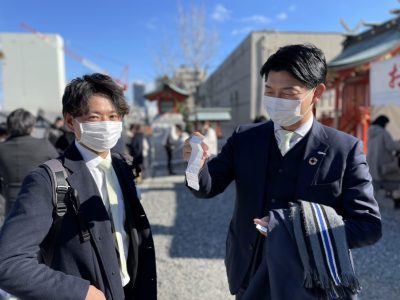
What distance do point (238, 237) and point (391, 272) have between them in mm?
3197

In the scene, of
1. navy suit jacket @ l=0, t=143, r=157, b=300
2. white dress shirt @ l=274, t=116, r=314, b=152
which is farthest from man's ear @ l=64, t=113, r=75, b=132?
white dress shirt @ l=274, t=116, r=314, b=152

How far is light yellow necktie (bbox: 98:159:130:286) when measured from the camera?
149 cm

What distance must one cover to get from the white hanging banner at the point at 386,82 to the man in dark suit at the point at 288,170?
6005mm

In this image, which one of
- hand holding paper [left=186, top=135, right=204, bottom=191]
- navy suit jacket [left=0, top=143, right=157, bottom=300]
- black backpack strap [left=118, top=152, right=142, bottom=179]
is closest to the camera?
navy suit jacket [left=0, top=143, right=157, bottom=300]

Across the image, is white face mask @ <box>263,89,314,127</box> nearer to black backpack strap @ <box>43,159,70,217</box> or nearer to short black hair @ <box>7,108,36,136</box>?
black backpack strap @ <box>43,159,70,217</box>

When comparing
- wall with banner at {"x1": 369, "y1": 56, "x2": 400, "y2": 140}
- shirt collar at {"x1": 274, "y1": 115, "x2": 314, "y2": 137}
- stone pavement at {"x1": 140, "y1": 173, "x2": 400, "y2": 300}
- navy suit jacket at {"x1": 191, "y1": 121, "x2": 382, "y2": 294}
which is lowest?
stone pavement at {"x1": 140, "y1": 173, "x2": 400, "y2": 300}

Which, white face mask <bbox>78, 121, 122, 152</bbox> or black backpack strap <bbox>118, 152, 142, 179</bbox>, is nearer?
white face mask <bbox>78, 121, 122, 152</bbox>

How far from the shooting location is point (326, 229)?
1.23 m

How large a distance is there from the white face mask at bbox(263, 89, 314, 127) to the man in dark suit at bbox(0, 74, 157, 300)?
0.73m

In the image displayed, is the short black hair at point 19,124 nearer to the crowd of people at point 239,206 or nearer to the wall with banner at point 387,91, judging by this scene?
the crowd of people at point 239,206

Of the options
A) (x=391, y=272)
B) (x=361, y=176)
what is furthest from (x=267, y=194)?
(x=391, y=272)

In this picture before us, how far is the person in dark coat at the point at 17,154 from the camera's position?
3312mm

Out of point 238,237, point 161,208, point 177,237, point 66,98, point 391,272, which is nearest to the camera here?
point 66,98

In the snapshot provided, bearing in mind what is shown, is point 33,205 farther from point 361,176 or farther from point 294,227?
point 361,176
